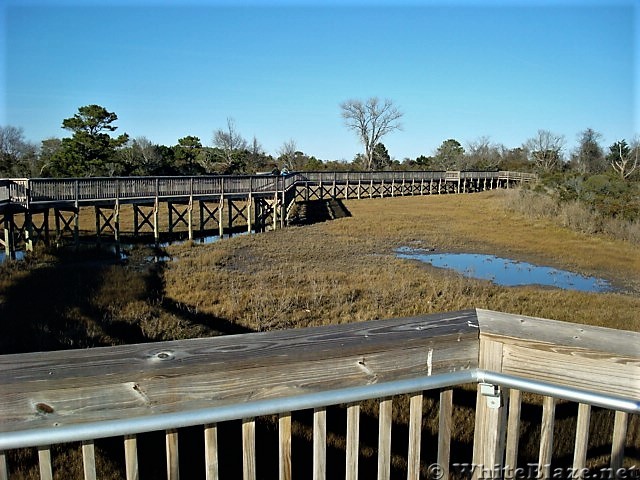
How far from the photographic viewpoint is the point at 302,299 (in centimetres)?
1094

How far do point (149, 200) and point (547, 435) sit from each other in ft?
84.7

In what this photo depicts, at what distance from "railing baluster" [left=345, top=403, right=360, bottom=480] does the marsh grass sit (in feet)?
5.21

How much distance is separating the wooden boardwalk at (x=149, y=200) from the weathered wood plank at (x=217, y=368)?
848 inches

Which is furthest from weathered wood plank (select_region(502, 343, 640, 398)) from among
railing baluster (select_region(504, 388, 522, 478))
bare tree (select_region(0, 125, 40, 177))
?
bare tree (select_region(0, 125, 40, 177))

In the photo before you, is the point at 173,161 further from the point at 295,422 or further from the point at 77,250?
the point at 295,422

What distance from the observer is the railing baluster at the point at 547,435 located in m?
1.79

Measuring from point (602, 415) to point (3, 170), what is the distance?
116ft

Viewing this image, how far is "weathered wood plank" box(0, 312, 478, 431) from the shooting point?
1420 mm

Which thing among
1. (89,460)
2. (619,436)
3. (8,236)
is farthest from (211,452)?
(8,236)

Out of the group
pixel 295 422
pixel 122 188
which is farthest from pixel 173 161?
pixel 295 422

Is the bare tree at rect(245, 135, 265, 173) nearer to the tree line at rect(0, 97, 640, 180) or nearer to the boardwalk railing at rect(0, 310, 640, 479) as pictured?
the tree line at rect(0, 97, 640, 180)

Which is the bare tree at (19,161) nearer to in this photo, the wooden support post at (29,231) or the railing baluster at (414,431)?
the wooden support post at (29,231)

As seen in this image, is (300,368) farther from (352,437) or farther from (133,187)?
(133,187)

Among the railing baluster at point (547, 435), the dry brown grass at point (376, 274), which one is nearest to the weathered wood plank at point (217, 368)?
the railing baluster at point (547, 435)
